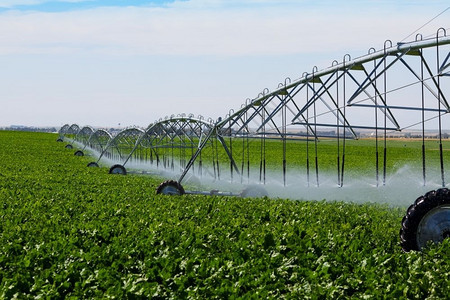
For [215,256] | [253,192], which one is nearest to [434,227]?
[215,256]

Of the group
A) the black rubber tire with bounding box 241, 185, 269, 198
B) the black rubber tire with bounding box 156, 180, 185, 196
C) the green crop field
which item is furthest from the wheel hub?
the black rubber tire with bounding box 156, 180, 185, 196

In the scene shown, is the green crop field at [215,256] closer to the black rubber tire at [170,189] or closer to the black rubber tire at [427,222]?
the black rubber tire at [427,222]

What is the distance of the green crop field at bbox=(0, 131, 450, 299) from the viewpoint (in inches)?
248

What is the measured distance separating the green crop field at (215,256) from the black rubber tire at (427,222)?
345 mm

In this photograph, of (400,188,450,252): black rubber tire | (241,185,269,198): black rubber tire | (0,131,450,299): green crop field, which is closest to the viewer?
(0,131,450,299): green crop field

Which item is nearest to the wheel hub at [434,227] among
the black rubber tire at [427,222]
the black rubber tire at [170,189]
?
the black rubber tire at [427,222]

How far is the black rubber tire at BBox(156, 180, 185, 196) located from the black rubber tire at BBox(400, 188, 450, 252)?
1040 centimetres

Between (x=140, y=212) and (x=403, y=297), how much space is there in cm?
741

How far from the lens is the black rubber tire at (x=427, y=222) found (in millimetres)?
7852

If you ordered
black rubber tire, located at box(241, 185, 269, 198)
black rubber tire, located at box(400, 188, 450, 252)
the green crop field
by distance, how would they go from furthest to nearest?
1. black rubber tire, located at box(241, 185, 269, 198)
2. black rubber tire, located at box(400, 188, 450, 252)
3. the green crop field

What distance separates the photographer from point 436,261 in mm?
7117

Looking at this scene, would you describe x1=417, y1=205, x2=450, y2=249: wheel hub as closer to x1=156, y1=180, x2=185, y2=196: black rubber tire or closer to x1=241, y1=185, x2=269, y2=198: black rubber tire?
x1=241, y1=185, x2=269, y2=198: black rubber tire

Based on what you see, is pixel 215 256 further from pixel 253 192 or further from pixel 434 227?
pixel 253 192

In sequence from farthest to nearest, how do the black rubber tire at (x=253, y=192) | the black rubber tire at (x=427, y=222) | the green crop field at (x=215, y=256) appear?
the black rubber tire at (x=253, y=192)
the black rubber tire at (x=427, y=222)
the green crop field at (x=215, y=256)
